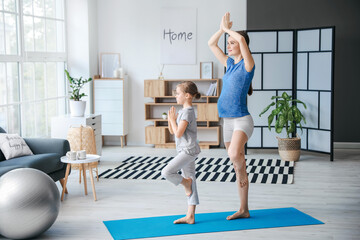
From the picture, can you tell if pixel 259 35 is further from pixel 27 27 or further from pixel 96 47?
pixel 27 27

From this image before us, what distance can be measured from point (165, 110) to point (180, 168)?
466 centimetres

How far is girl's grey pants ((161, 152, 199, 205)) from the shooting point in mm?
3789

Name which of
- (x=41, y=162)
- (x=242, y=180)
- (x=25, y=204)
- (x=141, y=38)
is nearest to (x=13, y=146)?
(x=41, y=162)

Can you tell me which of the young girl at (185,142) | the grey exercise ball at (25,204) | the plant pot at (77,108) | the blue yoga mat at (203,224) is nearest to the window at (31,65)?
the plant pot at (77,108)

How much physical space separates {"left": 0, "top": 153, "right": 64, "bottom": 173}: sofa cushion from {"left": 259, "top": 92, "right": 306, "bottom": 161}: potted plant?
330 cm

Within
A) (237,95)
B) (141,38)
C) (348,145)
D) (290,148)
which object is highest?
(141,38)

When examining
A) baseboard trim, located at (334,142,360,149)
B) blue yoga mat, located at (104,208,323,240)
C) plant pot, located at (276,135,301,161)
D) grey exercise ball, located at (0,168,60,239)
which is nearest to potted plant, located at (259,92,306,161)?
plant pot, located at (276,135,301,161)

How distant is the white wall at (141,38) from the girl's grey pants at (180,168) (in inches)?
175

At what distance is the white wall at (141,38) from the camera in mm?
8172

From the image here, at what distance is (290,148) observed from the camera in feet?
22.8

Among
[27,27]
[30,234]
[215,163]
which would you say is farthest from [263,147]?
[30,234]

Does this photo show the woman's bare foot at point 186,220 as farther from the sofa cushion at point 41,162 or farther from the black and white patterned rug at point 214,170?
the black and white patterned rug at point 214,170

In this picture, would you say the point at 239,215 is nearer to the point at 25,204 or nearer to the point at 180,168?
the point at 180,168

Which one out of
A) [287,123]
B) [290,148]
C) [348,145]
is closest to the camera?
[290,148]
